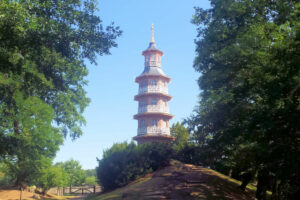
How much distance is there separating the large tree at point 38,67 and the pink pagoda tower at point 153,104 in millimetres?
16691

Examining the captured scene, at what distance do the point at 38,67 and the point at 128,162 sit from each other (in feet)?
38.3

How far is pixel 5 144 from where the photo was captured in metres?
20.1

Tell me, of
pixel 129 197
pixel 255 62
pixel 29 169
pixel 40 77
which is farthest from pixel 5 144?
pixel 255 62

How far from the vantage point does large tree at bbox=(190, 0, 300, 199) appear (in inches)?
422

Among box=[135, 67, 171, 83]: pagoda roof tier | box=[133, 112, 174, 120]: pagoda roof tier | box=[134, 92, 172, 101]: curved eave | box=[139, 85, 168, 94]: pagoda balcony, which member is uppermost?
box=[135, 67, 171, 83]: pagoda roof tier

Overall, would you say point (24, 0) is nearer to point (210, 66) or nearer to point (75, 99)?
point (210, 66)

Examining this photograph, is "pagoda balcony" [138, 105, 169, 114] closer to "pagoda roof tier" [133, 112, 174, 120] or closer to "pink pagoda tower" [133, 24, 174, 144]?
"pink pagoda tower" [133, 24, 174, 144]

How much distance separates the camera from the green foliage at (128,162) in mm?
24984

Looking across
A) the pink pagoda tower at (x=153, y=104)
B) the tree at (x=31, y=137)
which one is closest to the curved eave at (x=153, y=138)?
the pink pagoda tower at (x=153, y=104)

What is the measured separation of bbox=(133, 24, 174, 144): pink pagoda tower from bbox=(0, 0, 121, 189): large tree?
16.7 metres

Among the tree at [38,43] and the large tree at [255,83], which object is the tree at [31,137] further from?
the large tree at [255,83]

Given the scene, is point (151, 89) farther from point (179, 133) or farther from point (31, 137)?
point (31, 137)

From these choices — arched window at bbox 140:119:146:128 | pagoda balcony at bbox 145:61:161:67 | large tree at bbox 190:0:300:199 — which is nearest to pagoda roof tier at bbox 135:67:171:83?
pagoda balcony at bbox 145:61:161:67

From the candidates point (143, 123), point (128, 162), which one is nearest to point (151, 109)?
point (143, 123)
